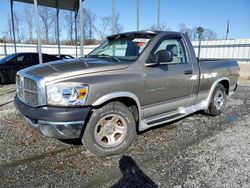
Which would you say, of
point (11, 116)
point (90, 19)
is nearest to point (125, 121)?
point (11, 116)

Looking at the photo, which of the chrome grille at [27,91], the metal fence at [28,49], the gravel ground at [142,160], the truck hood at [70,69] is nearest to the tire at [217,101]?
the gravel ground at [142,160]

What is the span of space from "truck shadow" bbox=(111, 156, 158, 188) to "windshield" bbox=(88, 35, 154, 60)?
69.1 inches

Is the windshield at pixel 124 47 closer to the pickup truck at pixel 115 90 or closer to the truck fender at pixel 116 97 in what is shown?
the pickup truck at pixel 115 90

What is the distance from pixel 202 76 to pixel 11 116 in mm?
4672

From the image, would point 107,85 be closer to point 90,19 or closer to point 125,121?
point 125,121

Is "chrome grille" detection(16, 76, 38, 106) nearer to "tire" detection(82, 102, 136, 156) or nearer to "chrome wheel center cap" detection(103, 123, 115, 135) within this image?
"tire" detection(82, 102, 136, 156)

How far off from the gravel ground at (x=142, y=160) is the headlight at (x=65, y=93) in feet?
3.15

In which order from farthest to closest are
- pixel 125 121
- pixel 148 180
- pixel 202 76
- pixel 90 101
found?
1. pixel 202 76
2. pixel 125 121
3. pixel 90 101
4. pixel 148 180

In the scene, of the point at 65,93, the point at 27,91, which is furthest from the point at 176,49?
the point at 27,91

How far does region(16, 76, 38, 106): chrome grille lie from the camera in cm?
335

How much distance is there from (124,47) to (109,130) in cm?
171

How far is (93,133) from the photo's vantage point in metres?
3.51

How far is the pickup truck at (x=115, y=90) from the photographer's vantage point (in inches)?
126

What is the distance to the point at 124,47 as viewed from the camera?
4.48 m
